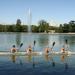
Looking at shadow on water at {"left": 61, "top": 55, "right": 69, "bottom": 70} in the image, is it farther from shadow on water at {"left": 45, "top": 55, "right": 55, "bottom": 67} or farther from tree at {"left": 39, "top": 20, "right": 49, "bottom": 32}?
tree at {"left": 39, "top": 20, "right": 49, "bottom": 32}

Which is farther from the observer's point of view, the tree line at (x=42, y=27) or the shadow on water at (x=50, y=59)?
the tree line at (x=42, y=27)

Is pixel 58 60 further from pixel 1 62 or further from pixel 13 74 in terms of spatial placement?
pixel 13 74

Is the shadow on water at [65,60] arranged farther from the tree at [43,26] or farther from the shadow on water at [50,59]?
the tree at [43,26]

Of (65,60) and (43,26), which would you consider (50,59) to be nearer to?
(65,60)

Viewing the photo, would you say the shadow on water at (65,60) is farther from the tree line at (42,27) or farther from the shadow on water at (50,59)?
the tree line at (42,27)

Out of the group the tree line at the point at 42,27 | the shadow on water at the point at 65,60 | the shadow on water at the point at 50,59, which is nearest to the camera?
the shadow on water at the point at 65,60

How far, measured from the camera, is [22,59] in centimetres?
3275

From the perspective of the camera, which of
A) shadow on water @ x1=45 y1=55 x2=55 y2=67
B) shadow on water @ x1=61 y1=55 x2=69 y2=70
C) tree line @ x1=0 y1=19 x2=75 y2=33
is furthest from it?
tree line @ x1=0 y1=19 x2=75 y2=33

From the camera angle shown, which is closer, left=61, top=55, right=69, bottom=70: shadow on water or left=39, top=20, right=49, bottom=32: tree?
left=61, top=55, right=69, bottom=70: shadow on water

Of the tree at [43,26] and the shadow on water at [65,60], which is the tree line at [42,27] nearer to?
the tree at [43,26]

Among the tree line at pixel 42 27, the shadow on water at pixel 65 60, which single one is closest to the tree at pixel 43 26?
the tree line at pixel 42 27

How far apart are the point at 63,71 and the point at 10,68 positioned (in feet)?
17.2

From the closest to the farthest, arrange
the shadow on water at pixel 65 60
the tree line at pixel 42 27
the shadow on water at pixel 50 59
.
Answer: the shadow on water at pixel 65 60
the shadow on water at pixel 50 59
the tree line at pixel 42 27

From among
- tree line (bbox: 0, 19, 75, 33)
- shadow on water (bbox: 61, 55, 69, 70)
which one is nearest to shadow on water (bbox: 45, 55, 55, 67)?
shadow on water (bbox: 61, 55, 69, 70)
